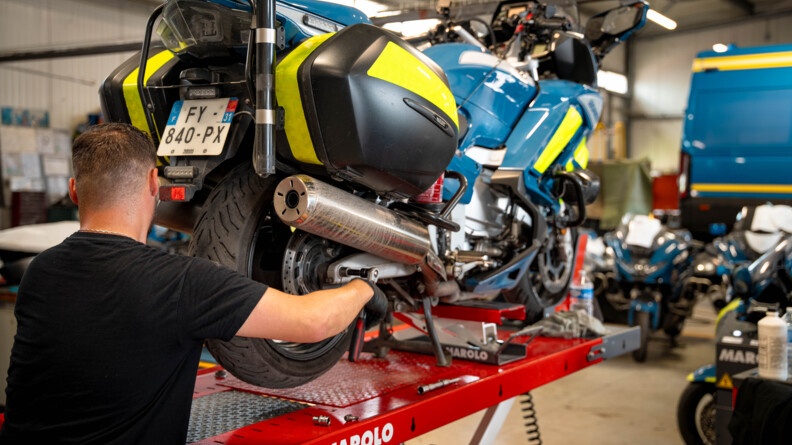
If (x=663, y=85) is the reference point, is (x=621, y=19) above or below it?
below

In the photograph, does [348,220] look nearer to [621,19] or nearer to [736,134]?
[621,19]

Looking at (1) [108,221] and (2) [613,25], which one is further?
(2) [613,25]

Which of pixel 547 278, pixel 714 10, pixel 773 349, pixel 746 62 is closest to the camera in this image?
pixel 773 349

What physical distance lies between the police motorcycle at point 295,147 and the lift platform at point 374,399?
0.47 ft

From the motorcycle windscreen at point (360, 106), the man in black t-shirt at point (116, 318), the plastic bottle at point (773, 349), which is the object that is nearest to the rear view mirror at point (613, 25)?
the plastic bottle at point (773, 349)

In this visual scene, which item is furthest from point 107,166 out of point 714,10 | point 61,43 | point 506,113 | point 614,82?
point 614,82

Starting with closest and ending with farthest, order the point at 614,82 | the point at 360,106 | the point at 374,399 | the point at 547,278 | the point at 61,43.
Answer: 1. the point at 360,106
2. the point at 374,399
3. the point at 547,278
4. the point at 61,43
5. the point at 614,82

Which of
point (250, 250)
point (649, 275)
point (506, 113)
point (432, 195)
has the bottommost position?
point (649, 275)

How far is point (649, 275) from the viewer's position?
6742 mm

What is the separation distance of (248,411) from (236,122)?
2.86ft

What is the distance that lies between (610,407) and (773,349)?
299cm

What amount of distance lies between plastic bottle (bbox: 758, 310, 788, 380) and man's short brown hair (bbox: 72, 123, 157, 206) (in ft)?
7.10

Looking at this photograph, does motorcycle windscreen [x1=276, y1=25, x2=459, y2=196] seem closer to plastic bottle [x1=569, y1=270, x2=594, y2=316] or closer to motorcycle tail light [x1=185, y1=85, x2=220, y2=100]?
motorcycle tail light [x1=185, y1=85, x2=220, y2=100]

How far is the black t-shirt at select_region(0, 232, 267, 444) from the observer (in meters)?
1.56
